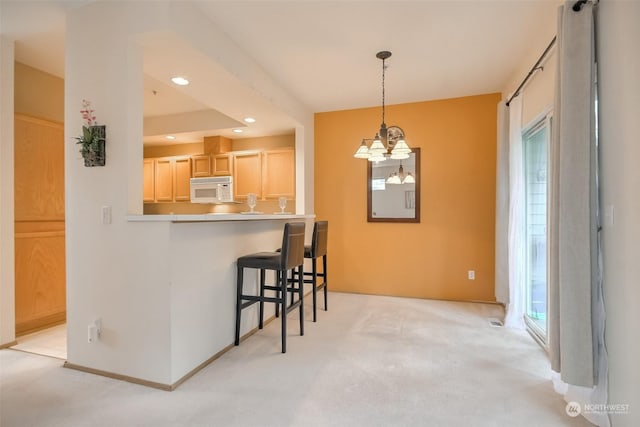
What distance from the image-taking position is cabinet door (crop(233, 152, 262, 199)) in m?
4.80

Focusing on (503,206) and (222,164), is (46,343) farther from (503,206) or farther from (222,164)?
(503,206)

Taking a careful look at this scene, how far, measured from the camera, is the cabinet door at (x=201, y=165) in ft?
16.5

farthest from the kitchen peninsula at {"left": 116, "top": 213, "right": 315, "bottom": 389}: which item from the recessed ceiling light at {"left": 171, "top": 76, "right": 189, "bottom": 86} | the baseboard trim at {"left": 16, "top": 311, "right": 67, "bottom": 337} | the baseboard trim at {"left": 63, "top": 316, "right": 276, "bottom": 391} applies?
the baseboard trim at {"left": 16, "top": 311, "right": 67, "bottom": 337}

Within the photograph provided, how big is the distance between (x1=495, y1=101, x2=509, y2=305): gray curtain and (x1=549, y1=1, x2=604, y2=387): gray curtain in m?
1.72

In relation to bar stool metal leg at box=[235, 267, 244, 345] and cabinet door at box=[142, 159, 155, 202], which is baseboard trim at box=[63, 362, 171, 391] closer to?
bar stool metal leg at box=[235, 267, 244, 345]

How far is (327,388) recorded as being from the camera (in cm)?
208

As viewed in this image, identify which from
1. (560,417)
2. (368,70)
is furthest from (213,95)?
(560,417)

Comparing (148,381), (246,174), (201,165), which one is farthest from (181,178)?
(148,381)

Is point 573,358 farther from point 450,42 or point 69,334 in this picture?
point 69,334

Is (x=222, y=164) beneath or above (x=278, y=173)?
above

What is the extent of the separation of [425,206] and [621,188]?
275 cm

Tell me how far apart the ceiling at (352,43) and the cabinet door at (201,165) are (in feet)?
3.78

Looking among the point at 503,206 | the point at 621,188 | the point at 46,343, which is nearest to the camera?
the point at 621,188

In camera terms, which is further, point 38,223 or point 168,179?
point 168,179
